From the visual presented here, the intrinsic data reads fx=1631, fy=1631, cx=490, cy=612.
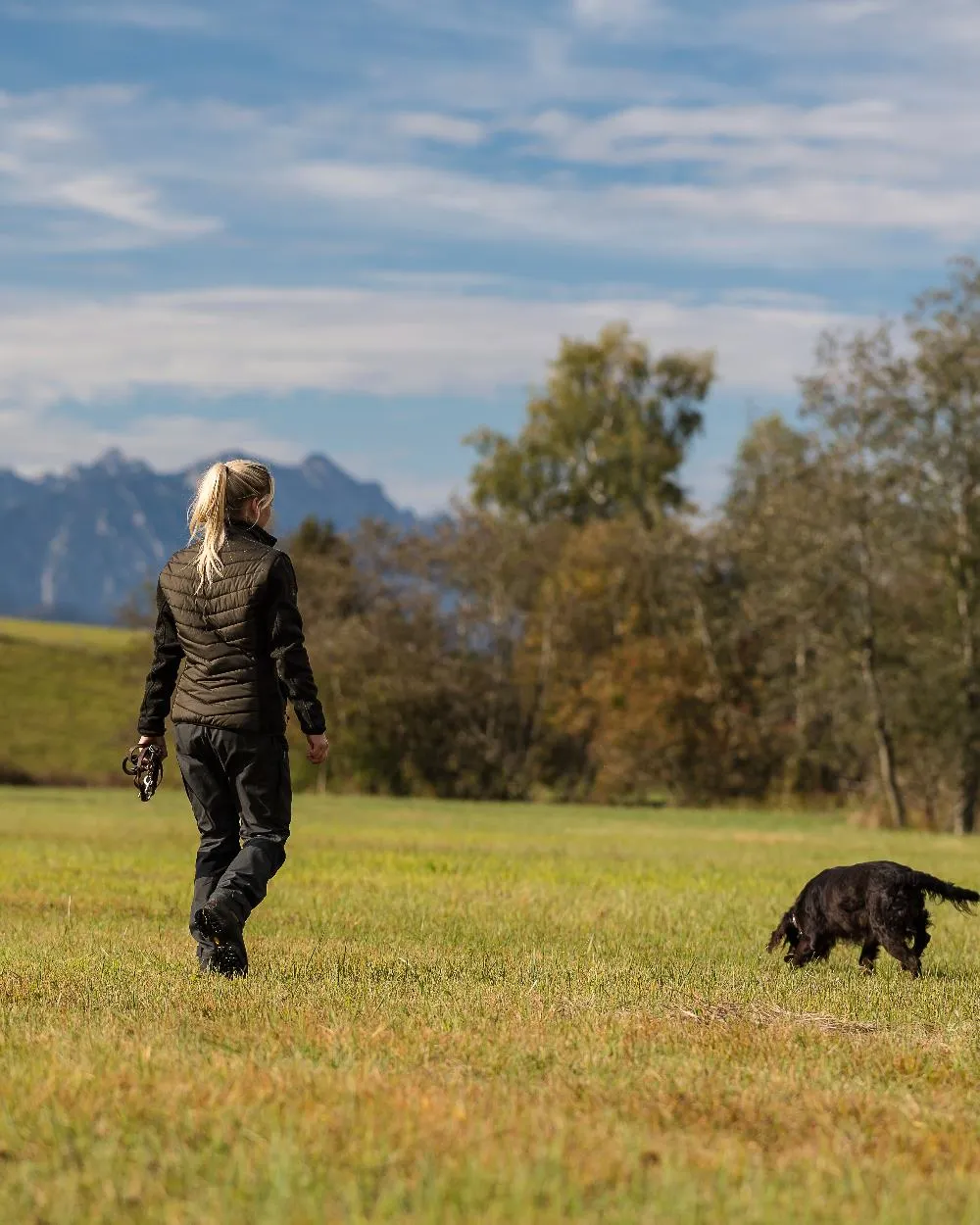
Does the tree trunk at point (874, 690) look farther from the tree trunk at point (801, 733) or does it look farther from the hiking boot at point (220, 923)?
the hiking boot at point (220, 923)

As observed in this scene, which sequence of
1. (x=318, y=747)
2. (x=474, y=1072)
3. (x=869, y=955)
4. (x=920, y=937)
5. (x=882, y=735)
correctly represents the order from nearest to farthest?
(x=474, y=1072) < (x=318, y=747) < (x=920, y=937) < (x=869, y=955) < (x=882, y=735)

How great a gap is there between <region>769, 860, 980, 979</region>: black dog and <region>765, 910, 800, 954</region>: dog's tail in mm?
28

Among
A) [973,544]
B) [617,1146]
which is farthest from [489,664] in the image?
[617,1146]

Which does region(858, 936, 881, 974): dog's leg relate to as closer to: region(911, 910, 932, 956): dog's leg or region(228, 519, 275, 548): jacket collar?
region(911, 910, 932, 956): dog's leg

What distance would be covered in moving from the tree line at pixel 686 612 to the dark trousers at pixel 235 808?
3935cm

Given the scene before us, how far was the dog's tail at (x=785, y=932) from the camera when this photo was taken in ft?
35.7

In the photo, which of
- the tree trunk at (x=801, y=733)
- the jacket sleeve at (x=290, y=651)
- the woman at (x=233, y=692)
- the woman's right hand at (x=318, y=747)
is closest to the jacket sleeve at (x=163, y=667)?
the woman at (x=233, y=692)

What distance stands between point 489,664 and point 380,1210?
2323 inches

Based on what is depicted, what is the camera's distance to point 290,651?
8.77 m

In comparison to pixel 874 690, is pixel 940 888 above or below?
below

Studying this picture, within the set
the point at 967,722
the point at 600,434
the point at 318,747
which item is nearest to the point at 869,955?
the point at 318,747

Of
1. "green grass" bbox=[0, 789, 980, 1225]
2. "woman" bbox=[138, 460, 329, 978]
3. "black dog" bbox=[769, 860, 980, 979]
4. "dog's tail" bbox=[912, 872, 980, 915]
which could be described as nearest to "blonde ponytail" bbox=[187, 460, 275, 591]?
"woman" bbox=[138, 460, 329, 978]

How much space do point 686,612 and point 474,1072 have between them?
55659mm

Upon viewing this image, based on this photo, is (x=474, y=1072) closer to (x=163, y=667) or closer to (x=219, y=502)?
(x=163, y=667)
